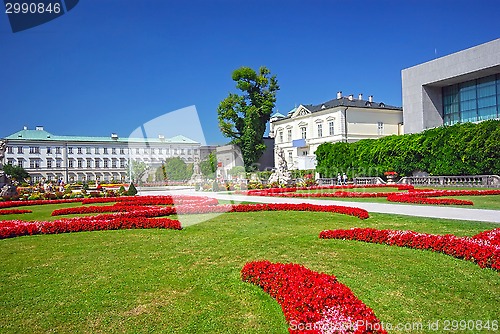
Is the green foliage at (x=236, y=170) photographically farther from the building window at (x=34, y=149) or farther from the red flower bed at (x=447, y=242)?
the building window at (x=34, y=149)

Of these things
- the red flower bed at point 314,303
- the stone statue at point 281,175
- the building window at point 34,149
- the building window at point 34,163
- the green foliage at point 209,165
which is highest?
the building window at point 34,149

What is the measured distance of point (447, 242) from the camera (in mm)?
6254

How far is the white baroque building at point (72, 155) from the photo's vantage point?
80.6m

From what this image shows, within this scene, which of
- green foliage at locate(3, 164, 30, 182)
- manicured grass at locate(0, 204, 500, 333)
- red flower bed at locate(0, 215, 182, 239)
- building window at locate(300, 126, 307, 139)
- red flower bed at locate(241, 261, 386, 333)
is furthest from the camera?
green foliage at locate(3, 164, 30, 182)

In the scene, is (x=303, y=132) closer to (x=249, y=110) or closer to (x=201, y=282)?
(x=249, y=110)

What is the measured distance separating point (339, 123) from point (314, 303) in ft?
155

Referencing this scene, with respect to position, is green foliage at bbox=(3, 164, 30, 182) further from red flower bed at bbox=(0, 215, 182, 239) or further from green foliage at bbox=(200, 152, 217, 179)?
red flower bed at bbox=(0, 215, 182, 239)

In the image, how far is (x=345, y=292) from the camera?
384cm

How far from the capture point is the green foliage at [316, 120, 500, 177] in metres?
26.4

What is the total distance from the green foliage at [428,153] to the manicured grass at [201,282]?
69.6ft

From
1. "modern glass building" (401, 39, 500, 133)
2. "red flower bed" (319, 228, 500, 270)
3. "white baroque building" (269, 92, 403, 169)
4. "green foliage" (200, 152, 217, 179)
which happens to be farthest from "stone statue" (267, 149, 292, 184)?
"green foliage" (200, 152, 217, 179)

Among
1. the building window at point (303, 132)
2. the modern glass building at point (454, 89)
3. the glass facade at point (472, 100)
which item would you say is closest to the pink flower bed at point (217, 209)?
the modern glass building at point (454, 89)

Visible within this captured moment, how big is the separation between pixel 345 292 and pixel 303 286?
48 centimetres

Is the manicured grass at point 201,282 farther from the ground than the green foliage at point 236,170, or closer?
closer
